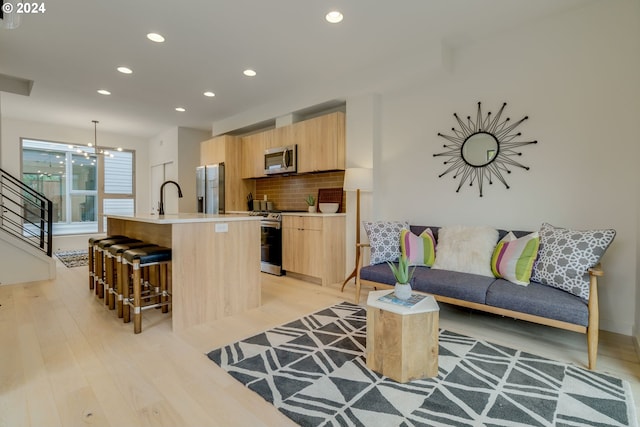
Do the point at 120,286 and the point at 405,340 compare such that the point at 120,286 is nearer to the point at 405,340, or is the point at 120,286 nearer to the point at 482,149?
the point at 405,340

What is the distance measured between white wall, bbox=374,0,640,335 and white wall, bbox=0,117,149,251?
7105mm

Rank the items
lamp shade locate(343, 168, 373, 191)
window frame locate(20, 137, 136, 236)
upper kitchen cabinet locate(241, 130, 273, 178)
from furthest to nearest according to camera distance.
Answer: window frame locate(20, 137, 136, 236) → upper kitchen cabinet locate(241, 130, 273, 178) → lamp shade locate(343, 168, 373, 191)

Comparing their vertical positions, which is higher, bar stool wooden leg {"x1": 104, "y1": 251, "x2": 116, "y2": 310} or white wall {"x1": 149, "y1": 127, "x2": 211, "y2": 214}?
white wall {"x1": 149, "y1": 127, "x2": 211, "y2": 214}

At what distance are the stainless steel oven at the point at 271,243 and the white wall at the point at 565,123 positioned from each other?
214 centimetres

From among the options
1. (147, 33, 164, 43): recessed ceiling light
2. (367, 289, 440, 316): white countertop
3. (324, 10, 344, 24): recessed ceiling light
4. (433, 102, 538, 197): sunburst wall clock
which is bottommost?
(367, 289, 440, 316): white countertop

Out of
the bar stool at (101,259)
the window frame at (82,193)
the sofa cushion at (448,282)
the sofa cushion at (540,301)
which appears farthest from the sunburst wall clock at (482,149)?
the window frame at (82,193)

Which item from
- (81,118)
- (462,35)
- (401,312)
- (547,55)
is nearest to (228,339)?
(401,312)

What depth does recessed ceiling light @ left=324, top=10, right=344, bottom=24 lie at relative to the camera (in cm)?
265

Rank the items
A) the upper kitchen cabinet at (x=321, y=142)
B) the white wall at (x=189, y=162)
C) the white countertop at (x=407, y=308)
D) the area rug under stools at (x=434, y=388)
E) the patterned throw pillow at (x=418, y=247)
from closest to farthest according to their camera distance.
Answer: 1. the area rug under stools at (x=434, y=388)
2. the white countertop at (x=407, y=308)
3. the patterned throw pillow at (x=418, y=247)
4. the upper kitchen cabinet at (x=321, y=142)
5. the white wall at (x=189, y=162)

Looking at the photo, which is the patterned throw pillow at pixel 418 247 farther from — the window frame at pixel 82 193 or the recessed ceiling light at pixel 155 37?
the window frame at pixel 82 193

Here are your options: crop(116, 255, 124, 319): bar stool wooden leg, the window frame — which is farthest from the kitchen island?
the window frame

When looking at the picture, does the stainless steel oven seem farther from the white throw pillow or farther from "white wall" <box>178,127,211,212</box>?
"white wall" <box>178,127,211,212</box>

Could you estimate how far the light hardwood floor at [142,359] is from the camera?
1.58 metres

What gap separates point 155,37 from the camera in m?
3.03
